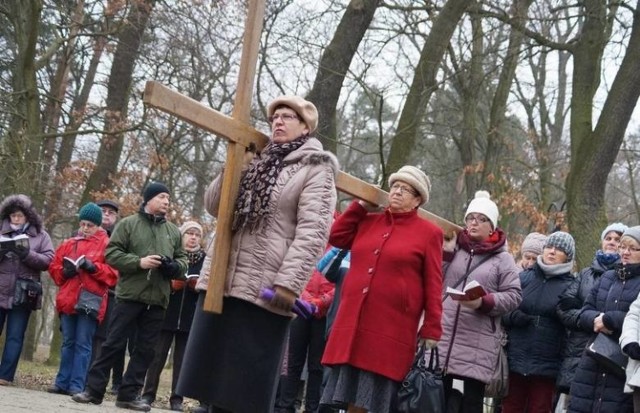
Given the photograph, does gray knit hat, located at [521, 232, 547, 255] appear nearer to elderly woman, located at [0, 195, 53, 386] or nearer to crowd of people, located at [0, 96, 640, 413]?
crowd of people, located at [0, 96, 640, 413]

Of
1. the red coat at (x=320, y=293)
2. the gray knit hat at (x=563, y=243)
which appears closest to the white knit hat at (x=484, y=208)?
the gray knit hat at (x=563, y=243)

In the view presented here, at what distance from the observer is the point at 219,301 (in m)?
5.89

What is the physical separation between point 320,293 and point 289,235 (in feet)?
12.4

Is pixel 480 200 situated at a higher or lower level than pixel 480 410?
higher

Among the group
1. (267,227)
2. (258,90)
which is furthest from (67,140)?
(267,227)

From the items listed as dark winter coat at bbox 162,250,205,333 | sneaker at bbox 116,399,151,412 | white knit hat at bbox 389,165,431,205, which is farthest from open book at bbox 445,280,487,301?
dark winter coat at bbox 162,250,205,333

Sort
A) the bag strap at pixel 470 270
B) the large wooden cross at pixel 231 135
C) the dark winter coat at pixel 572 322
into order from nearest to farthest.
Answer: the large wooden cross at pixel 231 135
the bag strap at pixel 470 270
the dark winter coat at pixel 572 322

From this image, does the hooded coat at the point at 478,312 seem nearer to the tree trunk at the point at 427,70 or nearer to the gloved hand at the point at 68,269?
the gloved hand at the point at 68,269

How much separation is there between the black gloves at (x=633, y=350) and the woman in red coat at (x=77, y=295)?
5255 millimetres

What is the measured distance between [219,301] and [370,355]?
4.36 ft

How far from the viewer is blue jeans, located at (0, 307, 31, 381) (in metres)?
10.9

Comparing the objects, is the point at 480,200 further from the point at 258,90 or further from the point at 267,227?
the point at 258,90

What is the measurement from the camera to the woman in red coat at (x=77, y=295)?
10602 mm

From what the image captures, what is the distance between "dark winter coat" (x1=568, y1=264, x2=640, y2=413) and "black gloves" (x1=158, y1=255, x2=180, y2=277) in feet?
11.8
